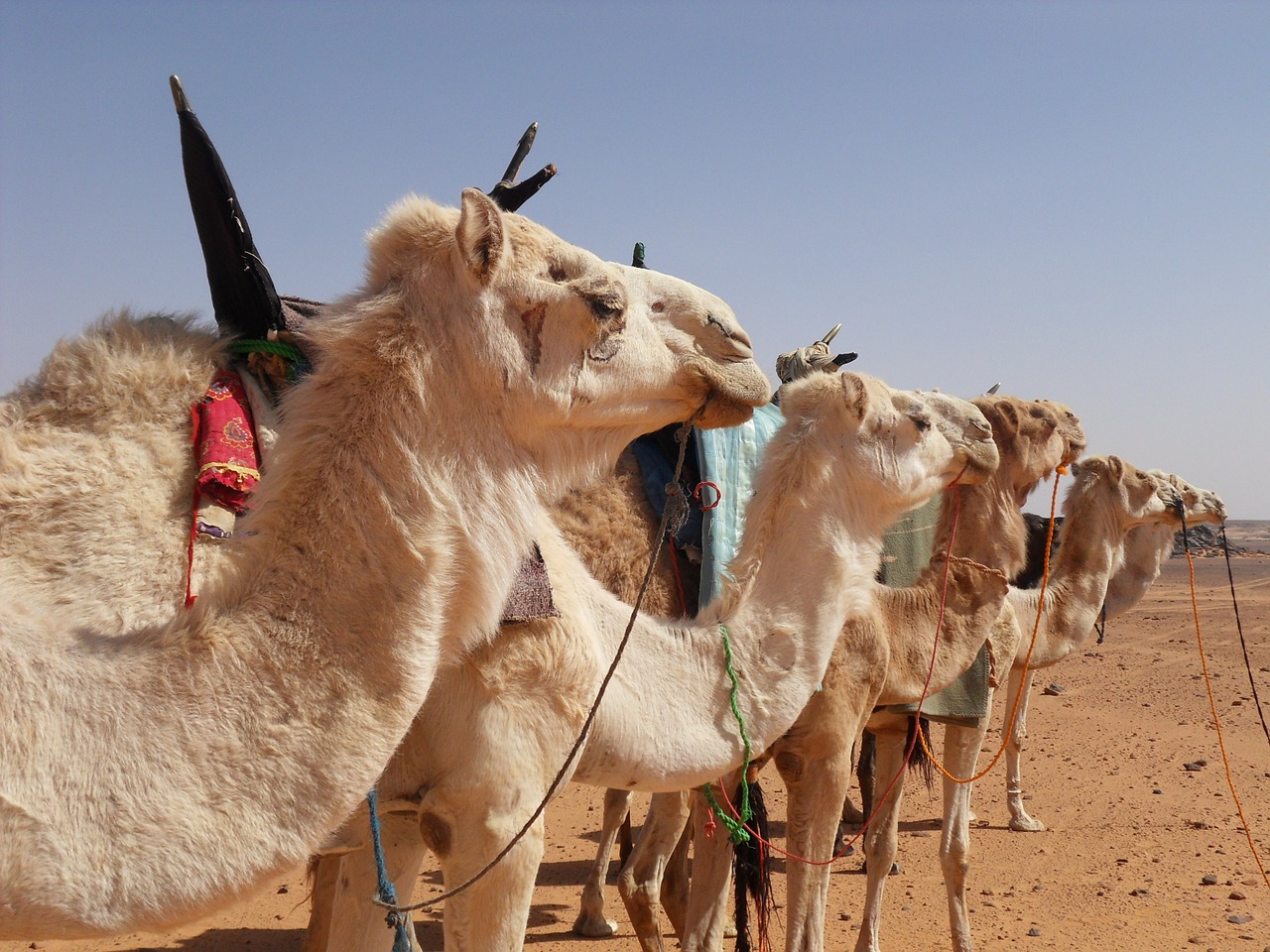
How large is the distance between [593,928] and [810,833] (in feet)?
7.49

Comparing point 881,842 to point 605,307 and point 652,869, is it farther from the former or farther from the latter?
point 605,307

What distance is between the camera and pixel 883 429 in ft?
14.4

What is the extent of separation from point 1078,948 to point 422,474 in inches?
221

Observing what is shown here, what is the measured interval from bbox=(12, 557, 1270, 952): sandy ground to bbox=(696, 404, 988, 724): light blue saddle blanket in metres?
1.44

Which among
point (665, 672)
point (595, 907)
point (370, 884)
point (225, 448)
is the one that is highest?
point (225, 448)

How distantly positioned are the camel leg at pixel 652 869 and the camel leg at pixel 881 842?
3.45 ft

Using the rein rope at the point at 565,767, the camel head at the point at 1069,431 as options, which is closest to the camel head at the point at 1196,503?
the camel head at the point at 1069,431

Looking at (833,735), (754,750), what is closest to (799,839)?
(833,735)

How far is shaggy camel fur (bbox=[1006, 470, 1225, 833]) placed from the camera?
7.86 m

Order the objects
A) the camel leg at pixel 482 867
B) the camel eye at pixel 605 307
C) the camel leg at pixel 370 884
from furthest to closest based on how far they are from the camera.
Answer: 1. the camel leg at pixel 370 884
2. the camel leg at pixel 482 867
3. the camel eye at pixel 605 307

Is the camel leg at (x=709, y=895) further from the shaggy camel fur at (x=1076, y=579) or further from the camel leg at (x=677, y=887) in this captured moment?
the shaggy camel fur at (x=1076, y=579)

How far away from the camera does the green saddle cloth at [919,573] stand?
19.8 ft

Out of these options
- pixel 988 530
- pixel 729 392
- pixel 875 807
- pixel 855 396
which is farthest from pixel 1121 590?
pixel 729 392

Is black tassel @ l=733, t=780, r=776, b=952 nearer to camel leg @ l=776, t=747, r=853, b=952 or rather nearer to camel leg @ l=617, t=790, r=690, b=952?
camel leg @ l=776, t=747, r=853, b=952
